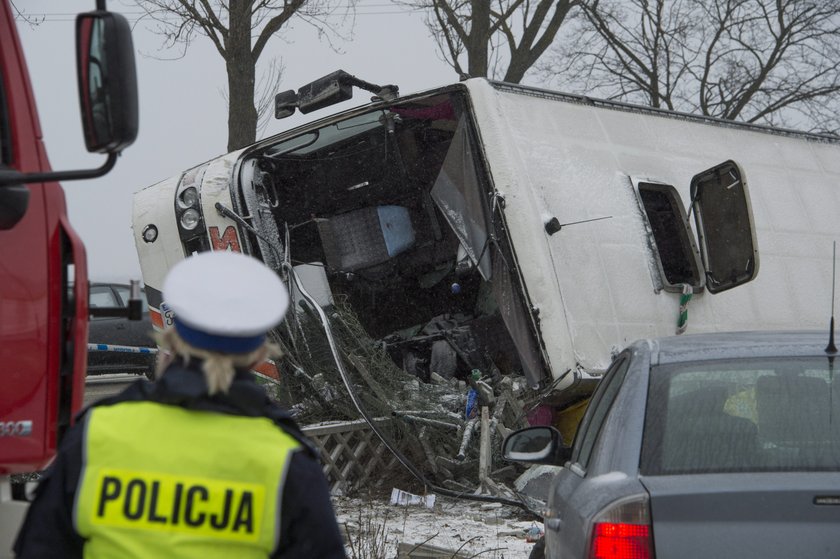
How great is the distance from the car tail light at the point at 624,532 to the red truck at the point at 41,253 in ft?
4.66

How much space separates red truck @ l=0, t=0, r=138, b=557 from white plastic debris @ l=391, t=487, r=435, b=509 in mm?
4401

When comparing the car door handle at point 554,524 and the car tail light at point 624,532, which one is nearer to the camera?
the car tail light at point 624,532

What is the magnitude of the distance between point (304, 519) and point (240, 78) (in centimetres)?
1131

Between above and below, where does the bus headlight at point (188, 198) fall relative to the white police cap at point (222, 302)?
below

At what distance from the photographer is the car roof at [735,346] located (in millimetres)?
3500

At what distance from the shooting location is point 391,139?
29.3 feet

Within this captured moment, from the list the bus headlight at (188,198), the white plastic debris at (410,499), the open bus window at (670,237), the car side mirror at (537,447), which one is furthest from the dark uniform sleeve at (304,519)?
the bus headlight at (188,198)

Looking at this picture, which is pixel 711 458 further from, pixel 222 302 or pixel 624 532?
pixel 222 302

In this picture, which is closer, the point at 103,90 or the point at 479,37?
the point at 103,90

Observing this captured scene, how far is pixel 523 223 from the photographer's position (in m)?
7.12

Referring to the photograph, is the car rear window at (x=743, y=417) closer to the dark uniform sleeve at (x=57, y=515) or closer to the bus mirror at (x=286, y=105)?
the dark uniform sleeve at (x=57, y=515)

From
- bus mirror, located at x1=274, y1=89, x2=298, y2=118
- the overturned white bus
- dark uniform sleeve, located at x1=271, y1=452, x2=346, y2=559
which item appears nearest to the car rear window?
dark uniform sleeve, located at x1=271, y1=452, x2=346, y2=559

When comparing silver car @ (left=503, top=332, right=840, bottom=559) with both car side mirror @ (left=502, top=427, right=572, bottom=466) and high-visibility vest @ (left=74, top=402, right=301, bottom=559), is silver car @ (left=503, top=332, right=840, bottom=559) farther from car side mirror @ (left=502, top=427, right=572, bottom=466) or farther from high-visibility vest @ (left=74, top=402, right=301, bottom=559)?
high-visibility vest @ (left=74, top=402, right=301, bottom=559)

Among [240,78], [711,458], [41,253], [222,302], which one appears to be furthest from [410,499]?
[240,78]
